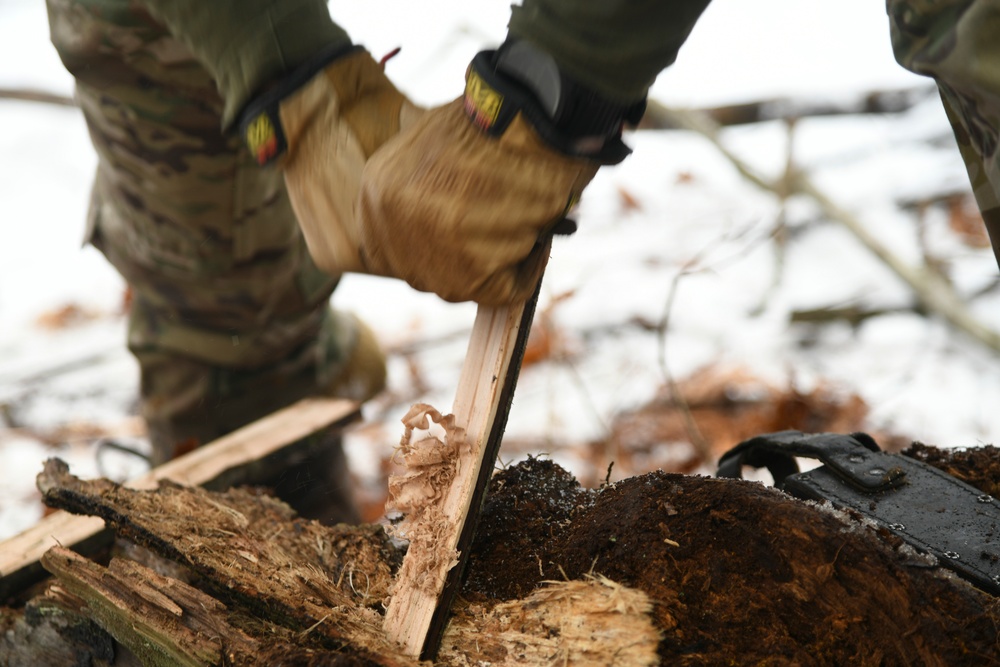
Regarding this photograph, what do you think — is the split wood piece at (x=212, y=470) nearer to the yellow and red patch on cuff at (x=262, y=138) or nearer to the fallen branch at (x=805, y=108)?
the yellow and red patch on cuff at (x=262, y=138)

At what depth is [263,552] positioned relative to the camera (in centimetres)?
125

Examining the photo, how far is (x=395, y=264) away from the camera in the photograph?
1.09 m

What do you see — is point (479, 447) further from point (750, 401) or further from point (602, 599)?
point (750, 401)

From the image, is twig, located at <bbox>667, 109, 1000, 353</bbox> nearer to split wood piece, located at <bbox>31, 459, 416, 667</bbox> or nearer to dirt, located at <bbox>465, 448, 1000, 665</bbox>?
dirt, located at <bbox>465, 448, 1000, 665</bbox>

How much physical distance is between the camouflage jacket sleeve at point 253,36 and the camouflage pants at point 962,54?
0.80 m

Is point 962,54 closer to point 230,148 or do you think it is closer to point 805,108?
point 230,148

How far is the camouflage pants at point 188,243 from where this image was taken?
1.99 meters

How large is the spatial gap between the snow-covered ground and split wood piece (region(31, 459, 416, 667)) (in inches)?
58.1

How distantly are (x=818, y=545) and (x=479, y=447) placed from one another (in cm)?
46

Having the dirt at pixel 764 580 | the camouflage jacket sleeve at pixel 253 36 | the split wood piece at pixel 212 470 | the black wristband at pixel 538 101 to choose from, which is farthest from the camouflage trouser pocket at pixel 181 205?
the dirt at pixel 764 580

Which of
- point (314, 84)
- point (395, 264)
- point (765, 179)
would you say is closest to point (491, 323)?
point (395, 264)

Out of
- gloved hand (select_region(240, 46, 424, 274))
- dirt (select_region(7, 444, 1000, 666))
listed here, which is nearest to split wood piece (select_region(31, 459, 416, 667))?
dirt (select_region(7, 444, 1000, 666))

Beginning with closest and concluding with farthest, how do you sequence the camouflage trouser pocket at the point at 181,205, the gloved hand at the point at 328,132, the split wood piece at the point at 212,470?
the gloved hand at the point at 328,132, the split wood piece at the point at 212,470, the camouflage trouser pocket at the point at 181,205

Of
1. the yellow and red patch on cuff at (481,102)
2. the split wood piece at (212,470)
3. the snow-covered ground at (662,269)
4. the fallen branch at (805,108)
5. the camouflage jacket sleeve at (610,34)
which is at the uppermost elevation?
the camouflage jacket sleeve at (610,34)
